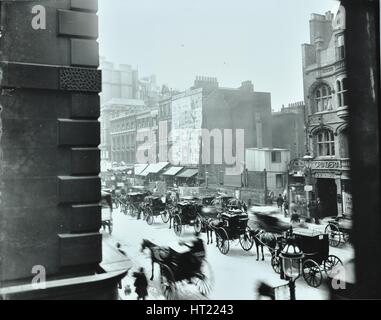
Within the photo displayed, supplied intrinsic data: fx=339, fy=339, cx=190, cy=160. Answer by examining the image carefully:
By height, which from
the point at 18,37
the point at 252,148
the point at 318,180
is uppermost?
the point at 18,37

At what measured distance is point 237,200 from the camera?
13.6 m

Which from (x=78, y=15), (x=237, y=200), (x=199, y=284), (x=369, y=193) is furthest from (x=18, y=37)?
(x=237, y=200)

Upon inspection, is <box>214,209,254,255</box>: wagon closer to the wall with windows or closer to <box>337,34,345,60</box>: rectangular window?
the wall with windows

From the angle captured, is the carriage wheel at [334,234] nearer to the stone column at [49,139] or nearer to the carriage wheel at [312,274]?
the carriage wheel at [312,274]

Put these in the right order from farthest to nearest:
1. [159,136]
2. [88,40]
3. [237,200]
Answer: [237,200]
[159,136]
[88,40]

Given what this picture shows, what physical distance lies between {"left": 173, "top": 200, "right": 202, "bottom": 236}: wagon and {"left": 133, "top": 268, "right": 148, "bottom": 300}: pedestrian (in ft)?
20.2

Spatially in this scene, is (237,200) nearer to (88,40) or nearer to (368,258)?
(368,258)

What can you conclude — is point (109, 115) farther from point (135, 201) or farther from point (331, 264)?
point (135, 201)

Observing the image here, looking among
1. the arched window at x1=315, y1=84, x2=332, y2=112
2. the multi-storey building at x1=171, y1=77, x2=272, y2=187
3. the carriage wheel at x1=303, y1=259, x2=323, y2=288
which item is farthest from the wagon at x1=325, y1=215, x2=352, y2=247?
the arched window at x1=315, y1=84, x2=332, y2=112

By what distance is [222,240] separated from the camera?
10.2 meters

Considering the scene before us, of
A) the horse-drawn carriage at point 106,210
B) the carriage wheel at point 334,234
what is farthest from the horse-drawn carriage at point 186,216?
the horse-drawn carriage at point 106,210

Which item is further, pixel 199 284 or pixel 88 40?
pixel 199 284

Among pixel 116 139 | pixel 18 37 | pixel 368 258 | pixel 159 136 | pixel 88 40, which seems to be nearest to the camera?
pixel 18 37

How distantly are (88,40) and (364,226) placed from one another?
5.86 m
